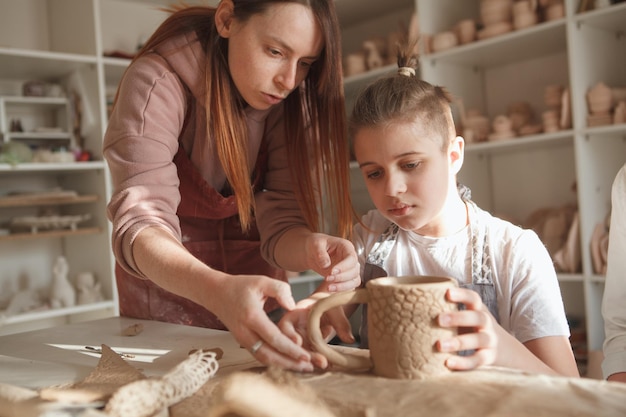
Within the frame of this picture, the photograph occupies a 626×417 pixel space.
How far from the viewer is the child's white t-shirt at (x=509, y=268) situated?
3.74ft

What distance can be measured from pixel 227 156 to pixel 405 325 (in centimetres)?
68

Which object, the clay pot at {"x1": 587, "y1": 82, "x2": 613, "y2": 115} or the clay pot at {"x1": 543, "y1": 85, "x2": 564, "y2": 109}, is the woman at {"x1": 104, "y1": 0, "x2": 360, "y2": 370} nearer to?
the clay pot at {"x1": 587, "y1": 82, "x2": 613, "y2": 115}

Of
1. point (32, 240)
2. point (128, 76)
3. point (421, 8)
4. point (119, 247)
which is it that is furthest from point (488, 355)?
point (32, 240)

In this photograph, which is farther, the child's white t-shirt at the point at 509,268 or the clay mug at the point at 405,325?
the child's white t-shirt at the point at 509,268

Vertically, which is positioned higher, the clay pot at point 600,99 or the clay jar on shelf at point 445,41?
the clay jar on shelf at point 445,41

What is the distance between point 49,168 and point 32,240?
555 mm

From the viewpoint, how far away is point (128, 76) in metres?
1.22

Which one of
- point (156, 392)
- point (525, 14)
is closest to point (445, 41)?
point (525, 14)

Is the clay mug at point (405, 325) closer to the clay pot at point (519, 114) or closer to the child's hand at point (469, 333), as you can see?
the child's hand at point (469, 333)

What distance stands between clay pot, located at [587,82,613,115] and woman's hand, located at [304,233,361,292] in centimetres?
168

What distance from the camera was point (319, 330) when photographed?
768 mm

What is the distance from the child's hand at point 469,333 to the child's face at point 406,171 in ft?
1.48

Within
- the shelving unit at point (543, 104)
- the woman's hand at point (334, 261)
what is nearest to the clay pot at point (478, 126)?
the shelving unit at point (543, 104)

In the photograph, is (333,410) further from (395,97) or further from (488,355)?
(395,97)
